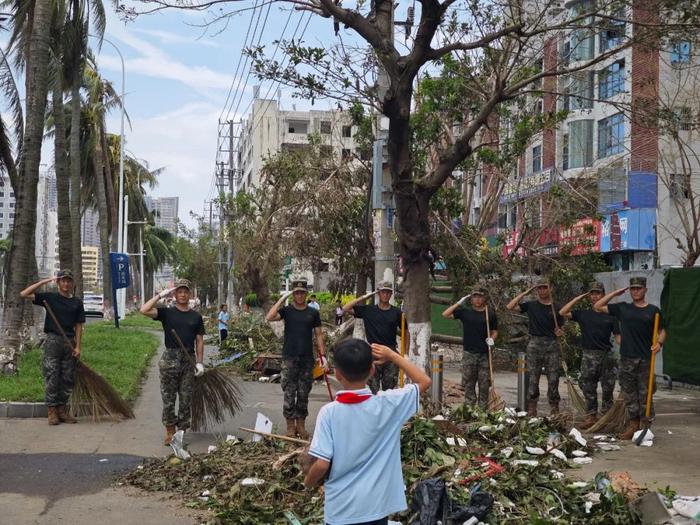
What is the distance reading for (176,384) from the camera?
924 centimetres

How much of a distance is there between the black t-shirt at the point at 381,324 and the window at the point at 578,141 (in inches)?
826

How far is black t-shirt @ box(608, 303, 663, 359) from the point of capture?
954 cm

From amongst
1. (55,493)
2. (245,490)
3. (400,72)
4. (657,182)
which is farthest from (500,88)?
(657,182)

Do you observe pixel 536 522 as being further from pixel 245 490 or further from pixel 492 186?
pixel 492 186

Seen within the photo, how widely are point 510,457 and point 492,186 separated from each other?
1380 cm

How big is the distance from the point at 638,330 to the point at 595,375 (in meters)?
1.09

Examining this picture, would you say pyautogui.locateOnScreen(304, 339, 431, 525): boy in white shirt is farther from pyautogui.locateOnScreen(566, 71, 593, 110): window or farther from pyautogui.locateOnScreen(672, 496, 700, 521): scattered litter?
pyautogui.locateOnScreen(566, 71, 593, 110): window

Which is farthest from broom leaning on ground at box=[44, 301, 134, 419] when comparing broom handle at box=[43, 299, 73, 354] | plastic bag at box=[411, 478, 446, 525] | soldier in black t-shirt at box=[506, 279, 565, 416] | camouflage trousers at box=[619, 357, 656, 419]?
camouflage trousers at box=[619, 357, 656, 419]

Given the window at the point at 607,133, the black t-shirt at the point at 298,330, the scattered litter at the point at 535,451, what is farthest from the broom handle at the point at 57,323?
the window at the point at 607,133

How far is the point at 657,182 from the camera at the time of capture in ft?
90.6

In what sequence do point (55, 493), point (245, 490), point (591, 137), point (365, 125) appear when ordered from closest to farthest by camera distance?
1. point (245, 490)
2. point (55, 493)
3. point (365, 125)
4. point (591, 137)

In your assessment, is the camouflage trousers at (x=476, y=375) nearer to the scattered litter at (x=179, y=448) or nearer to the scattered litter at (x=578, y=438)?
the scattered litter at (x=578, y=438)

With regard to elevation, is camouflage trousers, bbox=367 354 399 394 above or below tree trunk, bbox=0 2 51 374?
below

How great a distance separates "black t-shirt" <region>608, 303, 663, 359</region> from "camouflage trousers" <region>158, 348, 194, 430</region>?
5.10 m
